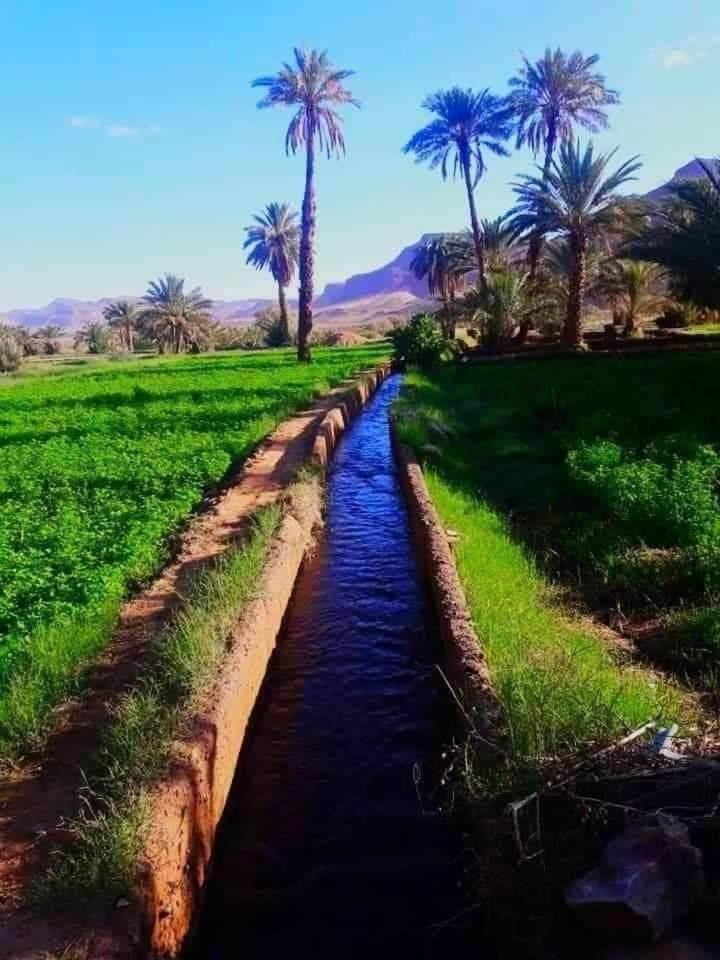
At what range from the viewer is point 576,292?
29.5 metres

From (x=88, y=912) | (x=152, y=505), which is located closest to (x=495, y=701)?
(x=88, y=912)

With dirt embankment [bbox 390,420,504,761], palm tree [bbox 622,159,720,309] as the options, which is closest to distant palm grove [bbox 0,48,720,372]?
palm tree [bbox 622,159,720,309]

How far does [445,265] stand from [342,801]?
4638cm

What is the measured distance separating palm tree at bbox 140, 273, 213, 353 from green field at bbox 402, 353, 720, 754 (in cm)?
4604

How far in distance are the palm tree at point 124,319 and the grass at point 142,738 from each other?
6223 cm

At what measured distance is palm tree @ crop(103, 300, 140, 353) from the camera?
66625 mm

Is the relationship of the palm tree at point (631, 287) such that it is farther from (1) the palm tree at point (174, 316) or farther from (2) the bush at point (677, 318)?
(1) the palm tree at point (174, 316)

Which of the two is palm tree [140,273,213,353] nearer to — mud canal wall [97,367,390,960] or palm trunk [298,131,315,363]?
palm trunk [298,131,315,363]

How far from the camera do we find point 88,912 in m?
3.35

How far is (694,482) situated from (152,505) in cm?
661

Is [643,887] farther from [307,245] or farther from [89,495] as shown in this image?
[307,245]

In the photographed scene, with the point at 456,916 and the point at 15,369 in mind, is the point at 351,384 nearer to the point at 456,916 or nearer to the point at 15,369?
the point at 456,916

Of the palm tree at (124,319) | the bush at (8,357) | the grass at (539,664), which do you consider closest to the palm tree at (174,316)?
the palm tree at (124,319)

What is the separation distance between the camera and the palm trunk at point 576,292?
29.5 metres
